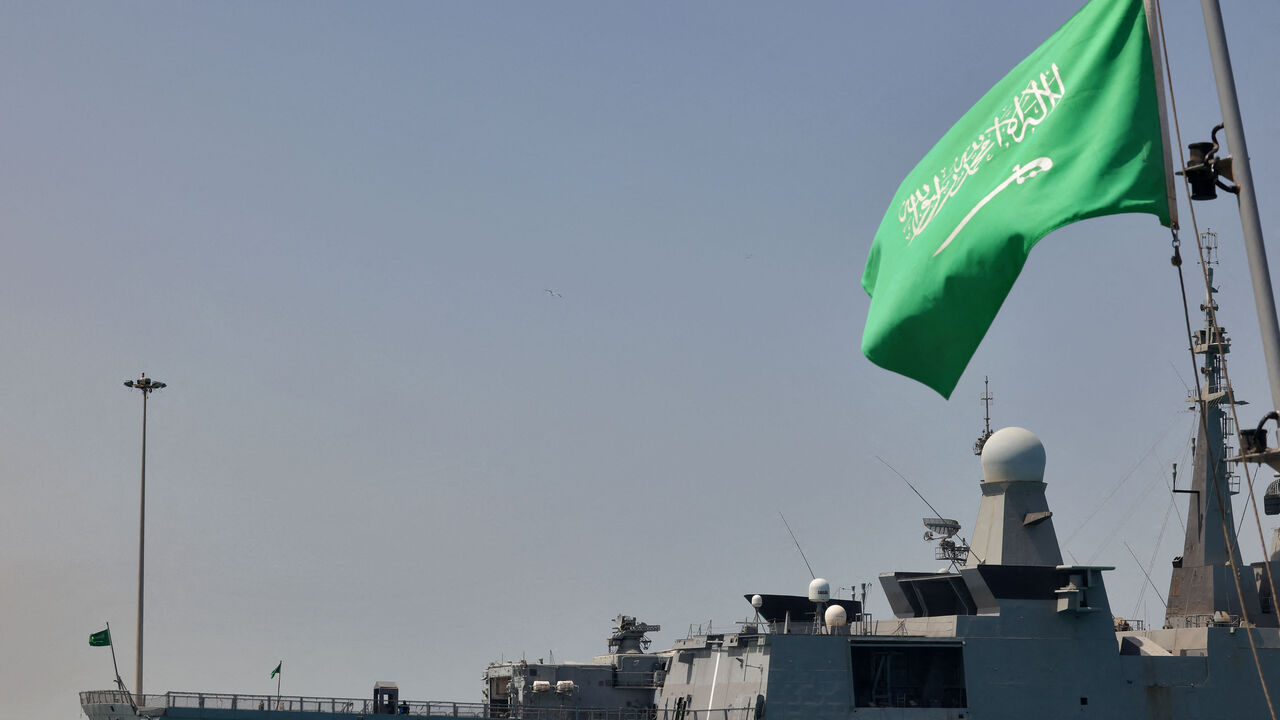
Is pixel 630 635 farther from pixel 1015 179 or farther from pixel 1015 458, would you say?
pixel 1015 179

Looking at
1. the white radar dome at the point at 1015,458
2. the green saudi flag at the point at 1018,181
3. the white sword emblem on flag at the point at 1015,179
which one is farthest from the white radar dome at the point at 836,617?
the white sword emblem on flag at the point at 1015,179

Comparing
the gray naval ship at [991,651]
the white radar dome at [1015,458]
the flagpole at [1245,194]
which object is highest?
the white radar dome at [1015,458]

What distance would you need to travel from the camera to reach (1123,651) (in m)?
38.6

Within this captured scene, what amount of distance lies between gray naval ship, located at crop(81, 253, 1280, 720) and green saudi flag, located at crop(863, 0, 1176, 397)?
25356 millimetres

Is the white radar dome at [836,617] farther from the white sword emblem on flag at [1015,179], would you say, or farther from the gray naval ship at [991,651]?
the white sword emblem on flag at [1015,179]

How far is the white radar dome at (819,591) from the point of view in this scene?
38.5 metres

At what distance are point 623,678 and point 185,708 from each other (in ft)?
49.3

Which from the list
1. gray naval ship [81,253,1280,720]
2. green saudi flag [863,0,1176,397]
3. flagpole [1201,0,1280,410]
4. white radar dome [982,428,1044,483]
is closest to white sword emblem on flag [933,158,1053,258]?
green saudi flag [863,0,1176,397]

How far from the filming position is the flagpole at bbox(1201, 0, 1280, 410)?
8609 millimetres

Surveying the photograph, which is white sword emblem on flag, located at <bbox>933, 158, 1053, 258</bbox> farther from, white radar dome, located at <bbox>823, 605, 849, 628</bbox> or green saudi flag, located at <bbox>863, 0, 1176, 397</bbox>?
white radar dome, located at <bbox>823, 605, 849, 628</bbox>

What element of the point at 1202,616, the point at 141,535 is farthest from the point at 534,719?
the point at 1202,616

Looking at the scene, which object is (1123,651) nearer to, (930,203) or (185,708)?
(185,708)

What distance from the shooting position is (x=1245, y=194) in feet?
28.8

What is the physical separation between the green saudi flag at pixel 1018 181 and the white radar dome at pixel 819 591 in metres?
26.7
